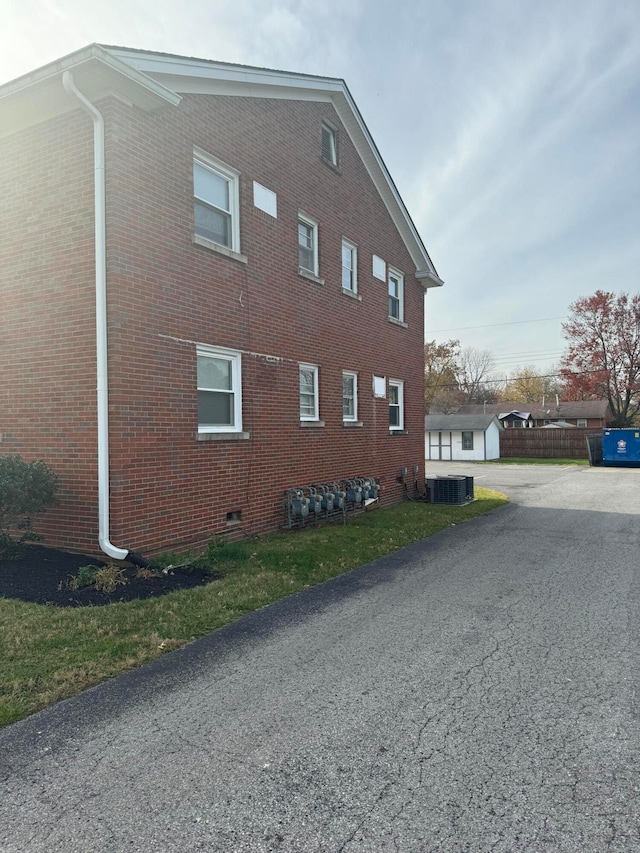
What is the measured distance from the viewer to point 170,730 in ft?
10.9

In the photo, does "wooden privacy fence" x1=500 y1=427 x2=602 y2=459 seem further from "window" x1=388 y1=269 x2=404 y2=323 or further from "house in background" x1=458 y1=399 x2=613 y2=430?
"window" x1=388 y1=269 x2=404 y2=323

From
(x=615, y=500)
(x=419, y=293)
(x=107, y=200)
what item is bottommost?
(x=615, y=500)

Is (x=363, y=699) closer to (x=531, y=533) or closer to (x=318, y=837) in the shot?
(x=318, y=837)

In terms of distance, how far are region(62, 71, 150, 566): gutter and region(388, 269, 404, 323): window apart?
9.26 metres

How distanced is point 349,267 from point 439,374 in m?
43.5

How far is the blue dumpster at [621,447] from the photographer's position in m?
29.0

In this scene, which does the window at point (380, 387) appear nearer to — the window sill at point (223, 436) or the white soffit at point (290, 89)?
the white soffit at point (290, 89)

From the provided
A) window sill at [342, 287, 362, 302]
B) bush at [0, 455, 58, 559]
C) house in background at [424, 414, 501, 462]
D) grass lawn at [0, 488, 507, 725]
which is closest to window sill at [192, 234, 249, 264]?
window sill at [342, 287, 362, 302]

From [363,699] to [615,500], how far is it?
13.8 metres

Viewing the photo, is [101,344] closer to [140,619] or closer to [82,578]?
[82,578]

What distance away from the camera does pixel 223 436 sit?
8359 millimetres

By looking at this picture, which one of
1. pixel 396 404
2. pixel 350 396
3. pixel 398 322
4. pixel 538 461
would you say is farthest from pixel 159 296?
pixel 538 461

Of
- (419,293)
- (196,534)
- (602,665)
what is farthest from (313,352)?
(602,665)

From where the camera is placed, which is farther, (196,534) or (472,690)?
(196,534)
